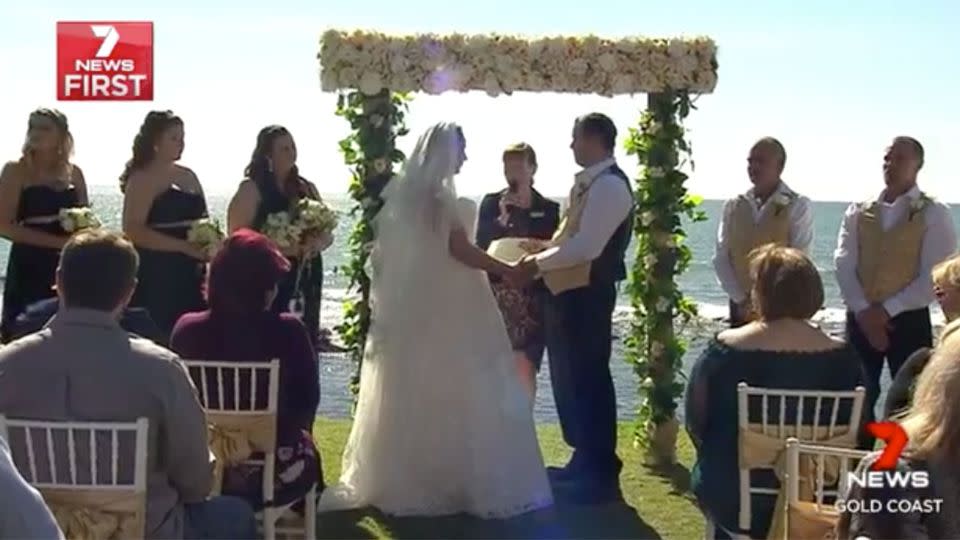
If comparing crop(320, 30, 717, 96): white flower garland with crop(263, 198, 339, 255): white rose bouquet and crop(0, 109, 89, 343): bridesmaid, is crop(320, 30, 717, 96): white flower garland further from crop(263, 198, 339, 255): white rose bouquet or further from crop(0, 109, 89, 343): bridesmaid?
crop(0, 109, 89, 343): bridesmaid

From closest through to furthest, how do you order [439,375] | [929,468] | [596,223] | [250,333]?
[929,468], [250,333], [439,375], [596,223]

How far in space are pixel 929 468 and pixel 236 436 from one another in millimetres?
2371

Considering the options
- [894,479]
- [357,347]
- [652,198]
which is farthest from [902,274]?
[894,479]

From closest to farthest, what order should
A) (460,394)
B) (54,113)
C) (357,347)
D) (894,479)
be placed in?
(894,479), (460,394), (54,113), (357,347)

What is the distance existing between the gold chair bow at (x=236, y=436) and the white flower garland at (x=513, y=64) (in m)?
2.84

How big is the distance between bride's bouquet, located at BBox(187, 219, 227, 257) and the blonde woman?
4.10 metres

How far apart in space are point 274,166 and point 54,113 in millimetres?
1057

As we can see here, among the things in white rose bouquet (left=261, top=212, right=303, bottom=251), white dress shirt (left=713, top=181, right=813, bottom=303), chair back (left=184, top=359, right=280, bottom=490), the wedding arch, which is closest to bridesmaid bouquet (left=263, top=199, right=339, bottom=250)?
white rose bouquet (left=261, top=212, right=303, bottom=251)

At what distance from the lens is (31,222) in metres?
6.17

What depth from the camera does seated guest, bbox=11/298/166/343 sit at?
4.91 metres

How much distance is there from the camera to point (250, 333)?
4.30 metres

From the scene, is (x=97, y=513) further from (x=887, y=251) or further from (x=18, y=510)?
(x=887, y=251)

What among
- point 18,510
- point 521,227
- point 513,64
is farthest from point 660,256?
point 18,510

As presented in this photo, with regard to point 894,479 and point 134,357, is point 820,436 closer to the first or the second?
point 894,479
